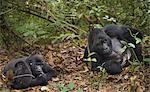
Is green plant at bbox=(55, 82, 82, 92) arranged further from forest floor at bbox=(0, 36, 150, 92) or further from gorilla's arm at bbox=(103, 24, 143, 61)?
gorilla's arm at bbox=(103, 24, 143, 61)

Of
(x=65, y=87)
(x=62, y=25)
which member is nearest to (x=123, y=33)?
(x=65, y=87)

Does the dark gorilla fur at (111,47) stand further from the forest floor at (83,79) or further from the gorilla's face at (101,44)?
the forest floor at (83,79)

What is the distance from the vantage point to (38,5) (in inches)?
258

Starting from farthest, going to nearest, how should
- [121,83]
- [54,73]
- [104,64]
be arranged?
1. [54,73]
2. [104,64]
3. [121,83]

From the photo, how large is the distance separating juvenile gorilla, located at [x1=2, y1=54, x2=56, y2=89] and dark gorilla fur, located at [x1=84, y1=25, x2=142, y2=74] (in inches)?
23.3

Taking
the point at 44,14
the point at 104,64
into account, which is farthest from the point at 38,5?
the point at 104,64

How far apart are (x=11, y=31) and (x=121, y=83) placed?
248 cm

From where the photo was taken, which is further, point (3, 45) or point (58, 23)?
point (3, 45)

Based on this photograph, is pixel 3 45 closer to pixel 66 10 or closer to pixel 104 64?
pixel 66 10

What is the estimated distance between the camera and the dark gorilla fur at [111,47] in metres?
4.98

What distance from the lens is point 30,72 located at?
5156mm

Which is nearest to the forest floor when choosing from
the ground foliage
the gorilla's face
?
the ground foliage

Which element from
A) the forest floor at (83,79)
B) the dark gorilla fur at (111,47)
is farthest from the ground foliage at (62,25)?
the dark gorilla fur at (111,47)

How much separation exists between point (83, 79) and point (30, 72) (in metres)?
0.66
